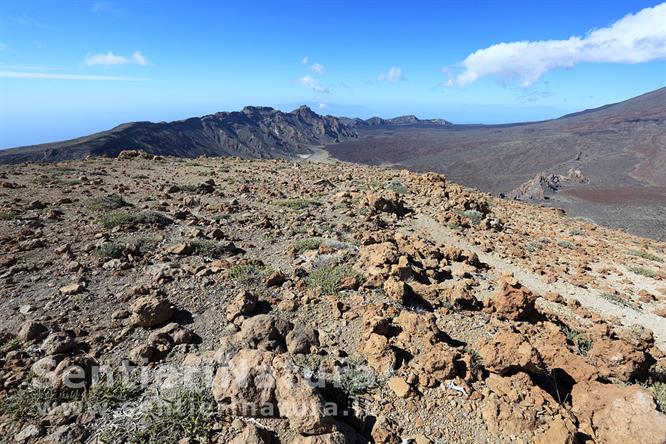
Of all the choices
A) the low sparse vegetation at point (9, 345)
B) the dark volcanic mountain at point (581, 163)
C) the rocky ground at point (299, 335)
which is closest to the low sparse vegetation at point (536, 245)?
the rocky ground at point (299, 335)

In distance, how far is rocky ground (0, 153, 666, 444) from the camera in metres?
3.28

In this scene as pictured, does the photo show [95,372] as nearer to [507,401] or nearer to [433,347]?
[433,347]

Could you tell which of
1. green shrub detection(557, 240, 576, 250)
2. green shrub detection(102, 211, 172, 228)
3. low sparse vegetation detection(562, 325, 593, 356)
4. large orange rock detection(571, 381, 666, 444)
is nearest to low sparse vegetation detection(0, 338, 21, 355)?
green shrub detection(102, 211, 172, 228)

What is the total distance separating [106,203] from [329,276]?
22.3 ft

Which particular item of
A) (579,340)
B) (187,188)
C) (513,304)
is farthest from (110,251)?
(579,340)

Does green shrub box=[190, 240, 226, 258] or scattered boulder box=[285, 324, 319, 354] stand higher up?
green shrub box=[190, 240, 226, 258]

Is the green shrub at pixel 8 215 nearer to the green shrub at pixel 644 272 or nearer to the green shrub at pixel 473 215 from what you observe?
the green shrub at pixel 473 215

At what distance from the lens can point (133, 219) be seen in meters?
7.98

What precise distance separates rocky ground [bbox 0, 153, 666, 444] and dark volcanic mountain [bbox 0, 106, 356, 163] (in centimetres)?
4212

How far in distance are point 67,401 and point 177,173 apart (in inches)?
527

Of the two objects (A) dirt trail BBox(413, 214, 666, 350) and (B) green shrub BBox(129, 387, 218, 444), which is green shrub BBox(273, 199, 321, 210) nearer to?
(A) dirt trail BBox(413, 214, 666, 350)

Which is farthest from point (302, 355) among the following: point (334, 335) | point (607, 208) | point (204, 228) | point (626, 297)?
point (607, 208)

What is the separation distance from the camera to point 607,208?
3366cm

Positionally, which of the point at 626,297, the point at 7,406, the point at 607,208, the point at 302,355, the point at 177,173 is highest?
the point at 177,173
